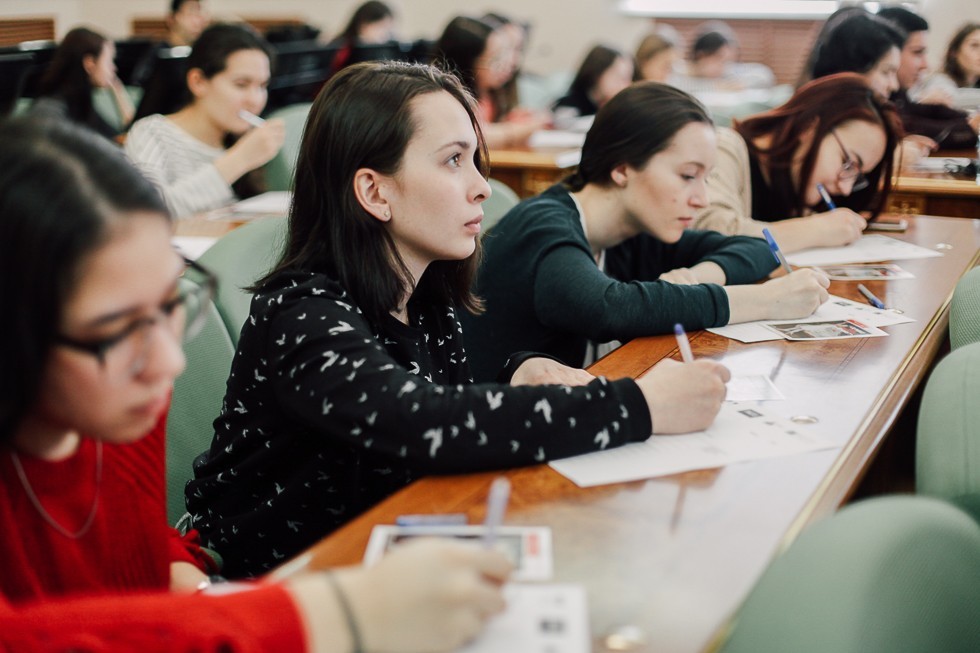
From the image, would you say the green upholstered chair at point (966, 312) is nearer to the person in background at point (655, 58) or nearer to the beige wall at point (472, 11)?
the person in background at point (655, 58)

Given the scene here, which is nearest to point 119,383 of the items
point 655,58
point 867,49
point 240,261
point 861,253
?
point 240,261

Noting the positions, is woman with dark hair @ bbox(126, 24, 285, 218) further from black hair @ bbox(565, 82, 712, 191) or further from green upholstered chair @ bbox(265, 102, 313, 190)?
black hair @ bbox(565, 82, 712, 191)

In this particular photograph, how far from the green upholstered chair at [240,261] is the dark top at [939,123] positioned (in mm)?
2730

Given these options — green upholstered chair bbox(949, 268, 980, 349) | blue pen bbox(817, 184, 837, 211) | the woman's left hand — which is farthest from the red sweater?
blue pen bbox(817, 184, 837, 211)

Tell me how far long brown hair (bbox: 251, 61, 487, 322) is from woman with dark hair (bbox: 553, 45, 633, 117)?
399 centimetres

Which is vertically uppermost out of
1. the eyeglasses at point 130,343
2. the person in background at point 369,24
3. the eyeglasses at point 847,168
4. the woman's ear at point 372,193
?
the person in background at point 369,24

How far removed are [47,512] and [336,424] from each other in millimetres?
294

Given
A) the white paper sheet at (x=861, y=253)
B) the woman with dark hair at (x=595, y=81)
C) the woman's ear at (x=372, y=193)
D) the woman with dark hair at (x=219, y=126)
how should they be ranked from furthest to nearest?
the woman with dark hair at (x=595, y=81), the woman with dark hair at (x=219, y=126), the white paper sheet at (x=861, y=253), the woman's ear at (x=372, y=193)

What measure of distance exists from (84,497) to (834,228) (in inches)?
69.2

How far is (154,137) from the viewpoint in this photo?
2906 mm

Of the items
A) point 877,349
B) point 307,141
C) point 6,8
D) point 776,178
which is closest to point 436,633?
point 307,141

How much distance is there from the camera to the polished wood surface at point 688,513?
2.68 feet

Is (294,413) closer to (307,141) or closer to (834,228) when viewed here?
(307,141)

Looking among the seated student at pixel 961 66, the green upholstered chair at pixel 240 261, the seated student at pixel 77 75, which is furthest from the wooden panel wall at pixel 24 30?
the green upholstered chair at pixel 240 261
